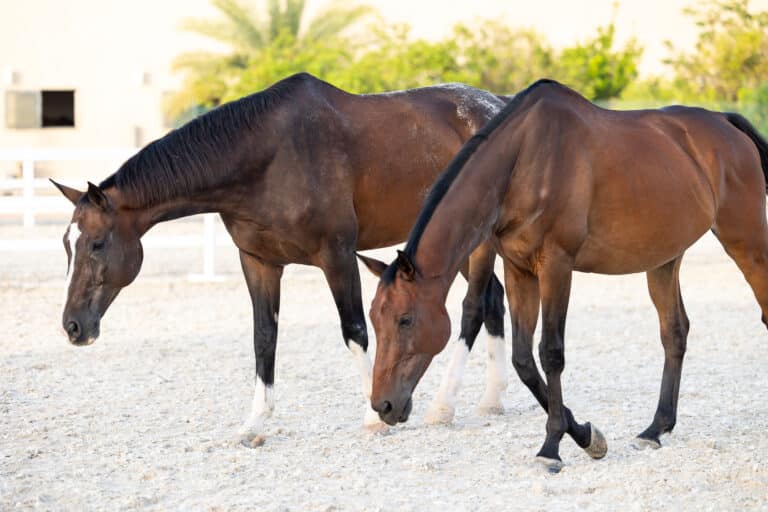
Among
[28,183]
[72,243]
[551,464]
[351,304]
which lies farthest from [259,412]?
[28,183]

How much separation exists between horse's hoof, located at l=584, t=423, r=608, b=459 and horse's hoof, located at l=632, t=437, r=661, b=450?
0.99 feet

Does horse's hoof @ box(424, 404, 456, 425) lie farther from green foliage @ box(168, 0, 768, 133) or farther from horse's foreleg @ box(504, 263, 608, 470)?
green foliage @ box(168, 0, 768, 133)

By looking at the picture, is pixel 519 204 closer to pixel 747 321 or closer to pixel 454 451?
pixel 454 451

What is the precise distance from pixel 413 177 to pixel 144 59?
70.2 ft

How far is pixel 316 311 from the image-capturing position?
10.4m

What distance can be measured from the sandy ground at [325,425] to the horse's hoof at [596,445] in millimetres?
58

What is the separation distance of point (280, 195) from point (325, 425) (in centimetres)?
133

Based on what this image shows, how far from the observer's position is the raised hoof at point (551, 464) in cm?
518

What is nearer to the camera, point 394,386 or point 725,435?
point 394,386

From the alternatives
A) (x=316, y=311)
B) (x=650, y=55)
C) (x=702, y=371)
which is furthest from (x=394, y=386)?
(x=650, y=55)

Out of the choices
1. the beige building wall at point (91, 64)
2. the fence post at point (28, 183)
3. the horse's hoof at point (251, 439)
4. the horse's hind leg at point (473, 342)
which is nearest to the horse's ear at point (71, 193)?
the horse's hoof at point (251, 439)

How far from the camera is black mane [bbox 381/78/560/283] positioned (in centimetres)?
475

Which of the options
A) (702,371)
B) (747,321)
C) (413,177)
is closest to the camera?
(413,177)

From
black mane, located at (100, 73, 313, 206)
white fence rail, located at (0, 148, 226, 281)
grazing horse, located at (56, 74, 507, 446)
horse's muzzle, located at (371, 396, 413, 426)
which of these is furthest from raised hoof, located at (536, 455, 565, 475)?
white fence rail, located at (0, 148, 226, 281)
